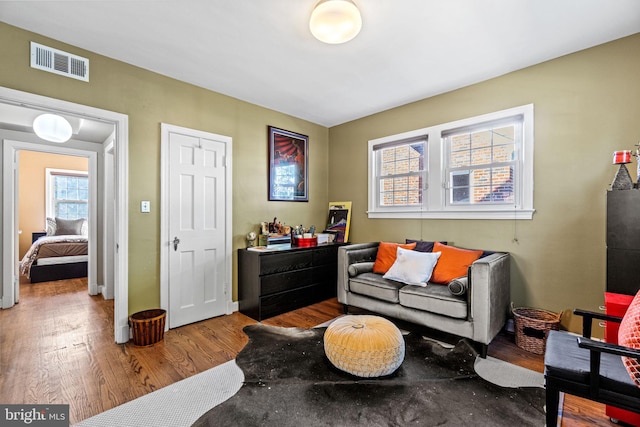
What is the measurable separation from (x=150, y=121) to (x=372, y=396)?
310 centimetres

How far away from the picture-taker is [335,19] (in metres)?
1.86

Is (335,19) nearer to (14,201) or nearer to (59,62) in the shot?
(59,62)

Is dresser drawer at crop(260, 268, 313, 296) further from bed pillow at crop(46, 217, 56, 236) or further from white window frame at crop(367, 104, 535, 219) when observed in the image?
bed pillow at crop(46, 217, 56, 236)

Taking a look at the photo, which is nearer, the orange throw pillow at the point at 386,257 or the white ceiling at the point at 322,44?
the white ceiling at the point at 322,44

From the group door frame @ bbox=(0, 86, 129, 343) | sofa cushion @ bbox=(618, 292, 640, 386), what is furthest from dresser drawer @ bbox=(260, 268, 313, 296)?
sofa cushion @ bbox=(618, 292, 640, 386)

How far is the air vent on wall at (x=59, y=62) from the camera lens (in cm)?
228

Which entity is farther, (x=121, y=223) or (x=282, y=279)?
(x=282, y=279)

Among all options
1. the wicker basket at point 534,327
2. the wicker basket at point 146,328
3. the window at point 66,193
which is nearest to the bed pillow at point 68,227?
the window at point 66,193

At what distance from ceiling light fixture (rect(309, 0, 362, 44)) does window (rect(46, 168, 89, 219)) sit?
674cm

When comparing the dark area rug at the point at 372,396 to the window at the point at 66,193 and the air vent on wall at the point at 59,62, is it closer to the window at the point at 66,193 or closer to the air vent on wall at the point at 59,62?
the air vent on wall at the point at 59,62

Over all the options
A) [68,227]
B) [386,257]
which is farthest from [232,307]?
[68,227]

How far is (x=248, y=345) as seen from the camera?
102 inches

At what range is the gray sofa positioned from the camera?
2346mm

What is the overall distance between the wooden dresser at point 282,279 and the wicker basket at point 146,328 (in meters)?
0.95
